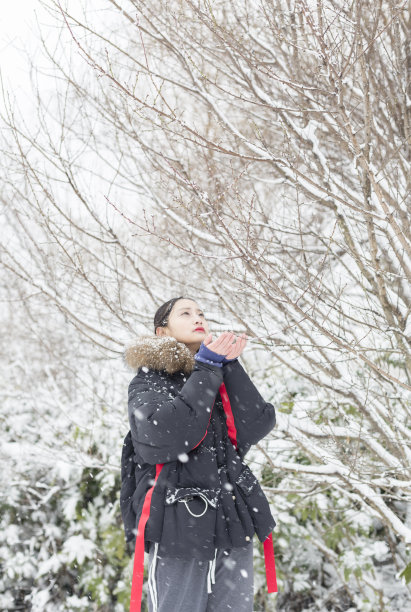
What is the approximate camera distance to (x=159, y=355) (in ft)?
5.87

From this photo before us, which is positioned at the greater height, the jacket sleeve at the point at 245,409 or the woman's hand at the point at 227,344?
the woman's hand at the point at 227,344

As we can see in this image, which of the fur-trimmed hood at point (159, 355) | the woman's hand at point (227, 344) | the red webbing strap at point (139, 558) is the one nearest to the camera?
the red webbing strap at point (139, 558)

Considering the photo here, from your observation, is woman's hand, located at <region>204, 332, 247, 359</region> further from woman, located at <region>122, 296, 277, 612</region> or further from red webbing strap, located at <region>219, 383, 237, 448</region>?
red webbing strap, located at <region>219, 383, 237, 448</region>

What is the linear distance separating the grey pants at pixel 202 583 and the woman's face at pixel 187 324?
778 millimetres

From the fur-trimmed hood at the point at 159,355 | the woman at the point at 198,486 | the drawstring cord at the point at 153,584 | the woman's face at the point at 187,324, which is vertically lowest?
the drawstring cord at the point at 153,584

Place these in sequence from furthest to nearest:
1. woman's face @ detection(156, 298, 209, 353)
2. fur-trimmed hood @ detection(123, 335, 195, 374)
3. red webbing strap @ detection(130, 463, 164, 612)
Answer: woman's face @ detection(156, 298, 209, 353) < fur-trimmed hood @ detection(123, 335, 195, 374) < red webbing strap @ detection(130, 463, 164, 612)

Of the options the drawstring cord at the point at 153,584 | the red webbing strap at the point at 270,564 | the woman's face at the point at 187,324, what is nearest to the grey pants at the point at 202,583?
the drawstring cord at the point at 153,584

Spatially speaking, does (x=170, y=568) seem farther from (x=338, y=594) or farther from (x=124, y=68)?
(x=338, y=594)

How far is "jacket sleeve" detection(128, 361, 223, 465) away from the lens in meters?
1.53

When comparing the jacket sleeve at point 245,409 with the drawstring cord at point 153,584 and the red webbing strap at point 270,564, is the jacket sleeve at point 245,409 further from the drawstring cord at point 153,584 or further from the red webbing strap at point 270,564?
the drawstring cord at point 153,584

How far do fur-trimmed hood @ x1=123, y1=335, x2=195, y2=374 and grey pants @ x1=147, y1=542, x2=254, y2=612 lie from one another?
636 millimetres

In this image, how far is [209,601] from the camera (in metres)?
1.58

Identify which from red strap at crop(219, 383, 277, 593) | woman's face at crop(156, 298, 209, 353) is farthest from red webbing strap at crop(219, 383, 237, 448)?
woman's face at crop(156, 298, 209, 353)

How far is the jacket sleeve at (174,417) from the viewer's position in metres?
1.53
